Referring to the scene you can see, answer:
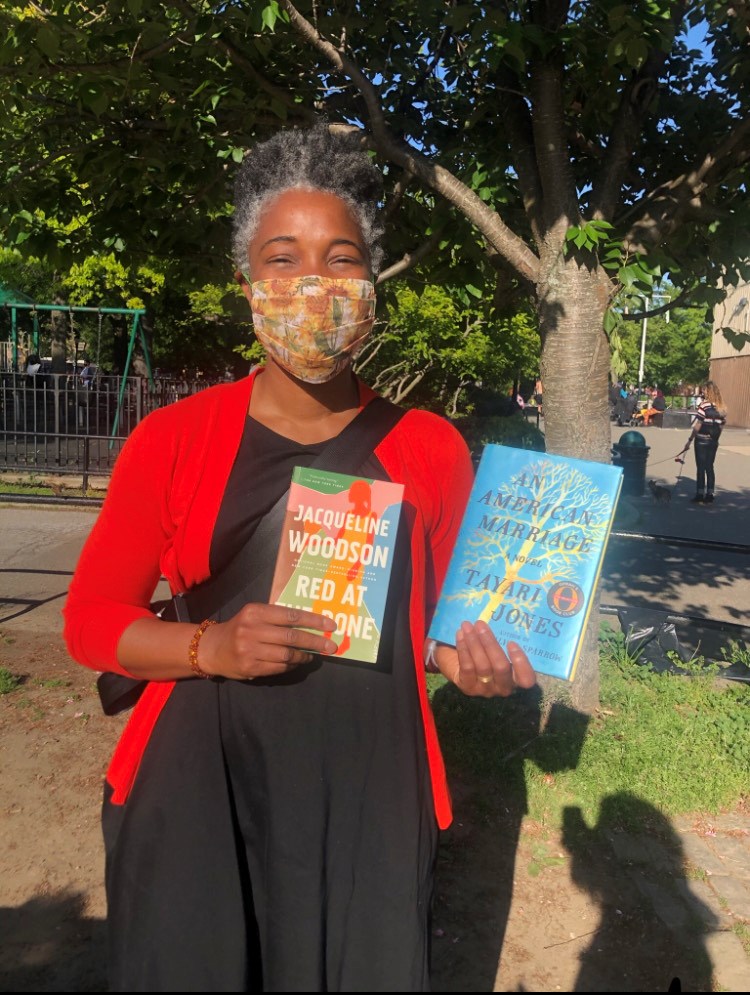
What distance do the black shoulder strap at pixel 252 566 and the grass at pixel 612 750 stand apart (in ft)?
8.89

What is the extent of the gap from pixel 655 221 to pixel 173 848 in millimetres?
3993

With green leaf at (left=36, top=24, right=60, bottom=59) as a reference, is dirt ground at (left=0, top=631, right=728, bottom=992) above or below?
below

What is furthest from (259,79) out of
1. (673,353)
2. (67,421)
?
(673,353)

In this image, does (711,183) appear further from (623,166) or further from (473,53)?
(473,53)

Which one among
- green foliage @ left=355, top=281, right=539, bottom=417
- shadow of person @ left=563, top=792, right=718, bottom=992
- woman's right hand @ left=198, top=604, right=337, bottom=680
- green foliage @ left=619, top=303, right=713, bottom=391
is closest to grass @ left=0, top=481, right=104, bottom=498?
green foliage @ left=355, top=281, right=539, bottom=417

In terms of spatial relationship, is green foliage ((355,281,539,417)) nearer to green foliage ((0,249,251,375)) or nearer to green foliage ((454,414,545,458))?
green foliage ((454,414,545,458))

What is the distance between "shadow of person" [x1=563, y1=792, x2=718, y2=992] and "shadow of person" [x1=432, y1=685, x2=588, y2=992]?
0.29 metres

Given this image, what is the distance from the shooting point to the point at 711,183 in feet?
14.9

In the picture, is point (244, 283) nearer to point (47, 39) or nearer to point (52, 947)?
point (52, 947)

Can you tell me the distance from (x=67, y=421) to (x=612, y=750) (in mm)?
11741

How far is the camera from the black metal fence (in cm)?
1352

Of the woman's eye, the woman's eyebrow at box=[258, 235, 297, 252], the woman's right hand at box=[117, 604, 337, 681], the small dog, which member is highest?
the woman's eyebrow at box=[258, 235, 297, 252]

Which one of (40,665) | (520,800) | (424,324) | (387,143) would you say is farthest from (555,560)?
(424,324)

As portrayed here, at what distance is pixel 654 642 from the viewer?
581cm
